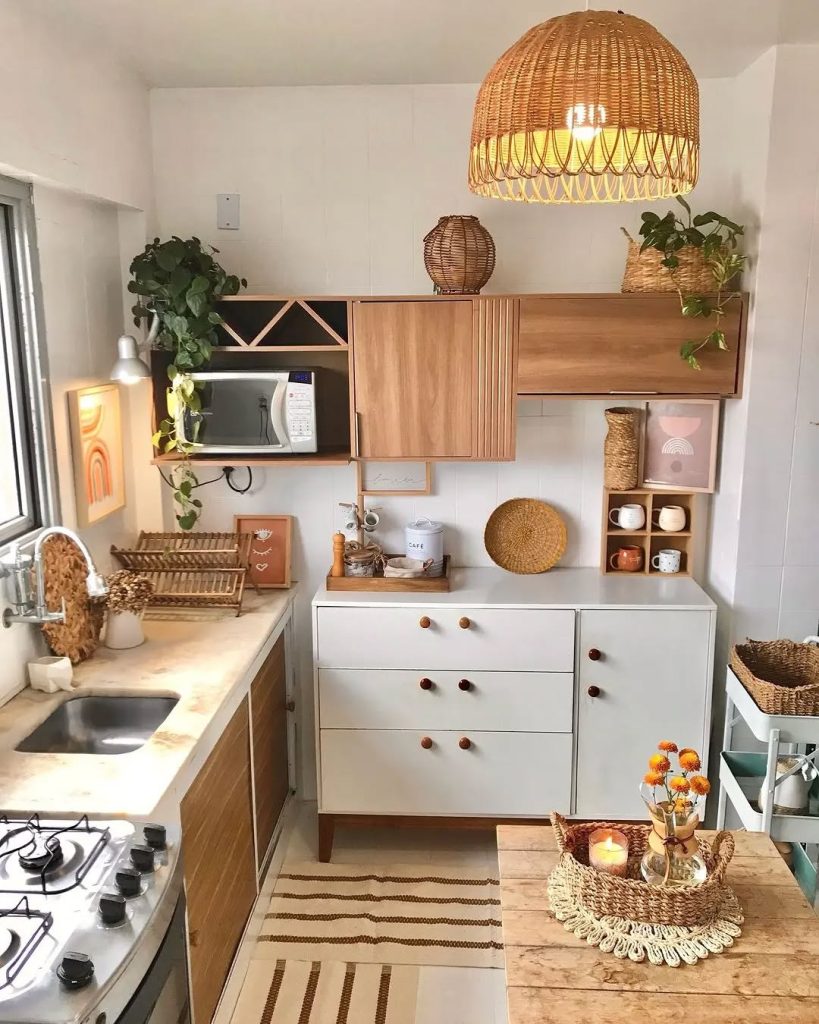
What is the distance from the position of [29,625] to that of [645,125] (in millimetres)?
1865

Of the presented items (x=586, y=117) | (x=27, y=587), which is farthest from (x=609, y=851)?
(x=27, y=587)

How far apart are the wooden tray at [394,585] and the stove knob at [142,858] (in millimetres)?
1394

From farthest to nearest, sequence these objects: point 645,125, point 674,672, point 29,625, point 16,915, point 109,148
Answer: point 674,672
point 109,148
point 29,625
point 16,915
point 645,125

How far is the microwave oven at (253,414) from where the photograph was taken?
110 inches

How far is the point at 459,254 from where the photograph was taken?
2734 mm

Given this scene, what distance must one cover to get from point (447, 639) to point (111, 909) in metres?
1.52

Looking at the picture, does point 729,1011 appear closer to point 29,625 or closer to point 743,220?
point 29,625

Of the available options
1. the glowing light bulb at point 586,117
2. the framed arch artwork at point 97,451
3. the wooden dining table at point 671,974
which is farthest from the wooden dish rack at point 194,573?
the glowing light bulb at point 586,117

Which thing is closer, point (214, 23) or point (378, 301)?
point (214, 23)

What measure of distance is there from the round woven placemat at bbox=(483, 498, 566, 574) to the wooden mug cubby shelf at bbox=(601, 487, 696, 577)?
6.3 inches

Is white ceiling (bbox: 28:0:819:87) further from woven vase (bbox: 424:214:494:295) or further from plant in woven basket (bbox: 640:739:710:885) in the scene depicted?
plant in woven basket (bbox: 640:739:710:885)

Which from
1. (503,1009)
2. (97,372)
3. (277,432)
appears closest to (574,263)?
(277,432)

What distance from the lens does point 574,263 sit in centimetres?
300

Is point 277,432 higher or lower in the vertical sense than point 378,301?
lower
